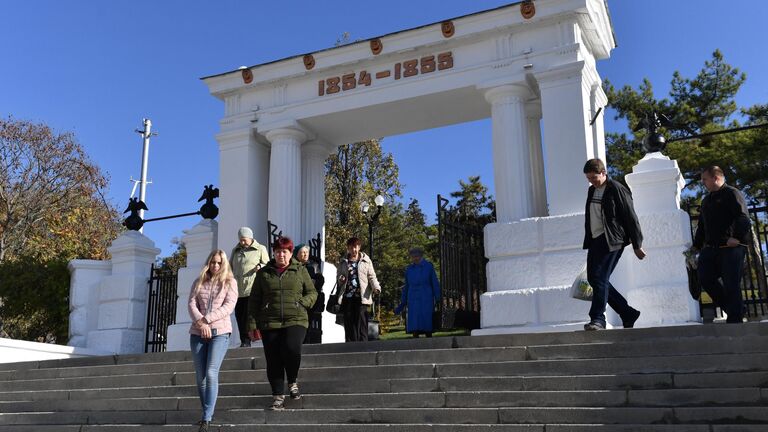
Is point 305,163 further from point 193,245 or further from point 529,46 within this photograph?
point 529,46

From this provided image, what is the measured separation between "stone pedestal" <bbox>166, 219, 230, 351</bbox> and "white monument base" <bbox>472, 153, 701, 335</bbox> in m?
5.11

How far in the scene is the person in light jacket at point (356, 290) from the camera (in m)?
9.83

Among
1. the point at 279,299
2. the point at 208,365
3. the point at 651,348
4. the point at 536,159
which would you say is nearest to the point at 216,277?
the point at 279,299

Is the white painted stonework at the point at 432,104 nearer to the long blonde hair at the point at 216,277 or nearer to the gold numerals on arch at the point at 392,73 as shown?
the gold numerals on arch at the point at 392,73

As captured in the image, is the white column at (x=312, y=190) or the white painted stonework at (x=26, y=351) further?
the white column at (x=312, y=190)

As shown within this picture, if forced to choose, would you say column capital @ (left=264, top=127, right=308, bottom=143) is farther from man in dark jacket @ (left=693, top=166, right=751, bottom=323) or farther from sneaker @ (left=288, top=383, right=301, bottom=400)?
man in dark jacket @ (left=693, top=166, right=751, bottom=323)

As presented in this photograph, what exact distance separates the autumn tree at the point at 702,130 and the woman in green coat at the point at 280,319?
18.6 m

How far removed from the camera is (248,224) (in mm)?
13117

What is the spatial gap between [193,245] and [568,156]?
280 inches

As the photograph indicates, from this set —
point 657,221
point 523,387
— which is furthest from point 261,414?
point 657,221

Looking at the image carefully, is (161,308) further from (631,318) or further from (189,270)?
(631,318)

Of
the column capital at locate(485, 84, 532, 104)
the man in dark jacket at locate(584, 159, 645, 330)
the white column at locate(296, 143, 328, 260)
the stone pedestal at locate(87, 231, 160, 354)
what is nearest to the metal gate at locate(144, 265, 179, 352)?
the stone pedestal at locate(87, 231, 160, 354)

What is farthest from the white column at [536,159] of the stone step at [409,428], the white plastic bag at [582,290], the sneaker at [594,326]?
the stone step at [409,428]

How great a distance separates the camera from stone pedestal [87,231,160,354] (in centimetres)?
1397
